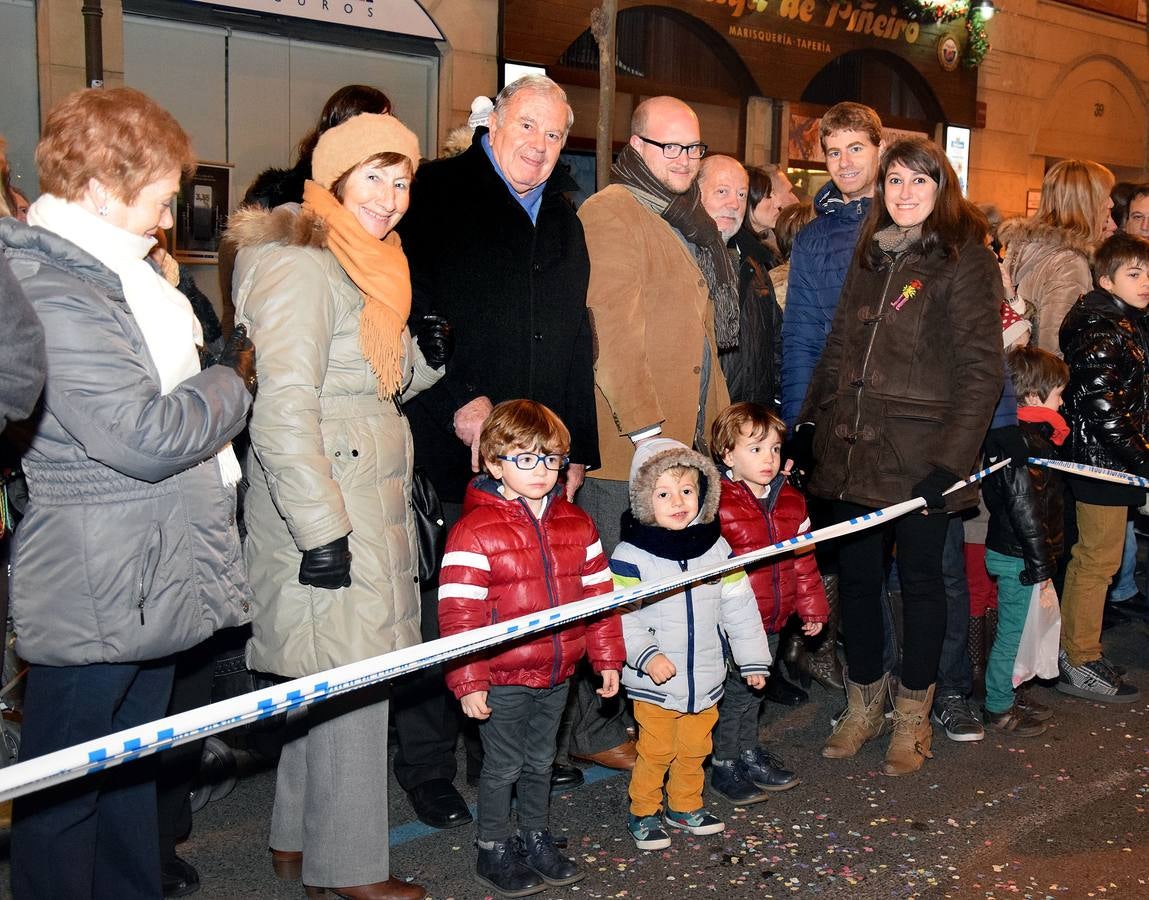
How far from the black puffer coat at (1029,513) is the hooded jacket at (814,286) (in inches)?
37.8

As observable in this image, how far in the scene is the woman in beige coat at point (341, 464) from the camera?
11.1 ft

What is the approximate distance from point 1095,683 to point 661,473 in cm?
289

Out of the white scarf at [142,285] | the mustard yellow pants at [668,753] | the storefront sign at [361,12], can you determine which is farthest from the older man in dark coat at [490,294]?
the storefront sign at [361,12]

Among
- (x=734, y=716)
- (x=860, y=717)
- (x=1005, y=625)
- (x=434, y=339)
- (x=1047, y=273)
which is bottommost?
(x=860, y=717)

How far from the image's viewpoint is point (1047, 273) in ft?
21.9

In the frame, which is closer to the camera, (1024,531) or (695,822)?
(695,822)

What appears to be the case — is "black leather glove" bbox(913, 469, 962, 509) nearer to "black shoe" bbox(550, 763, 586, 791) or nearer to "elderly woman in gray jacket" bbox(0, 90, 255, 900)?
"black shoe" bbox(550, 763, 586, 791)

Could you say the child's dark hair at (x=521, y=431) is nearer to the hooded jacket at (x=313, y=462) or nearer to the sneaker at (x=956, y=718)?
the hooded jacket at (x=313, y=462)

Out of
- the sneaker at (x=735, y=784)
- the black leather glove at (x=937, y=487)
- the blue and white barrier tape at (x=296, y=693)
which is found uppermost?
the black leather glove at (x=937, y=487)

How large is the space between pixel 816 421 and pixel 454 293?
1677 mm

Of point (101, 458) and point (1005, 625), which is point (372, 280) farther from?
point (1005, 625)

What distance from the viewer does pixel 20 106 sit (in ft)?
29.8

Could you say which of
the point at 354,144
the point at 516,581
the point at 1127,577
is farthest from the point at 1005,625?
the point at 354,144

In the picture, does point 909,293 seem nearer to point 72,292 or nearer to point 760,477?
point 760,477
